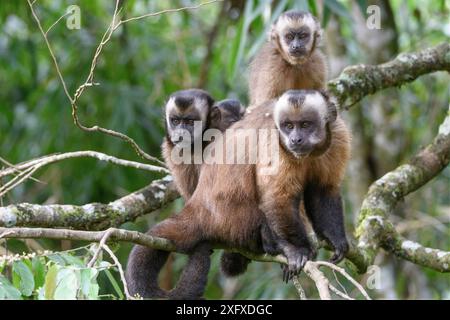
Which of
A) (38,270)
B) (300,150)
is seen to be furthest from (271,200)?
(38,270)

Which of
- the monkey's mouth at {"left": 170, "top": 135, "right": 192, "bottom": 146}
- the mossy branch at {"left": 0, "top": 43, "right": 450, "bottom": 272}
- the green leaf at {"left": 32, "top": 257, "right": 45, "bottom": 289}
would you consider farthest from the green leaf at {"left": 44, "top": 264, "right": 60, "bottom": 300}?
the monkey's mouth at {"left": 170, "top": 135, "right": 192, "bottom": 146}

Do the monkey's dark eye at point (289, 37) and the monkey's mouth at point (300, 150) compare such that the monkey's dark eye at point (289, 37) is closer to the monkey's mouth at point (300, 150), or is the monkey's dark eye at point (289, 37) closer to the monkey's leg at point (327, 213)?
the monkey's leg at point (327, 213)

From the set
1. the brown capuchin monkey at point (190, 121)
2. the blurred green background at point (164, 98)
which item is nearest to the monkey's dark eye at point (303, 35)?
the blurred green background at point (164, 98)

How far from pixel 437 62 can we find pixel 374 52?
2.57 m

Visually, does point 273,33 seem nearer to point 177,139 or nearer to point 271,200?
point 177,139

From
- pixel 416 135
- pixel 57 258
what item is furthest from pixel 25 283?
pixel 416 135

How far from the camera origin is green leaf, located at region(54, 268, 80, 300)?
3.04m

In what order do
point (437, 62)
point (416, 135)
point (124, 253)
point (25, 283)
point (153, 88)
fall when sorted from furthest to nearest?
1. point (153, 88)
2. point (416, 135)
3. point (124, 253)
4. point (437, 62)
5. point (25, 283)

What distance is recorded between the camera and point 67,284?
121 inches

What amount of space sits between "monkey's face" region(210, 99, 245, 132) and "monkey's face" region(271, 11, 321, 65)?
1165 millimetres

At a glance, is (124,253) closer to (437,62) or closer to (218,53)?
(218,53)

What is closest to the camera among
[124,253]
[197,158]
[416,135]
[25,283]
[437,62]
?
[25,283]

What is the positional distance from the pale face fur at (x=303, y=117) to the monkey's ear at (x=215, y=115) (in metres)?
1.03
